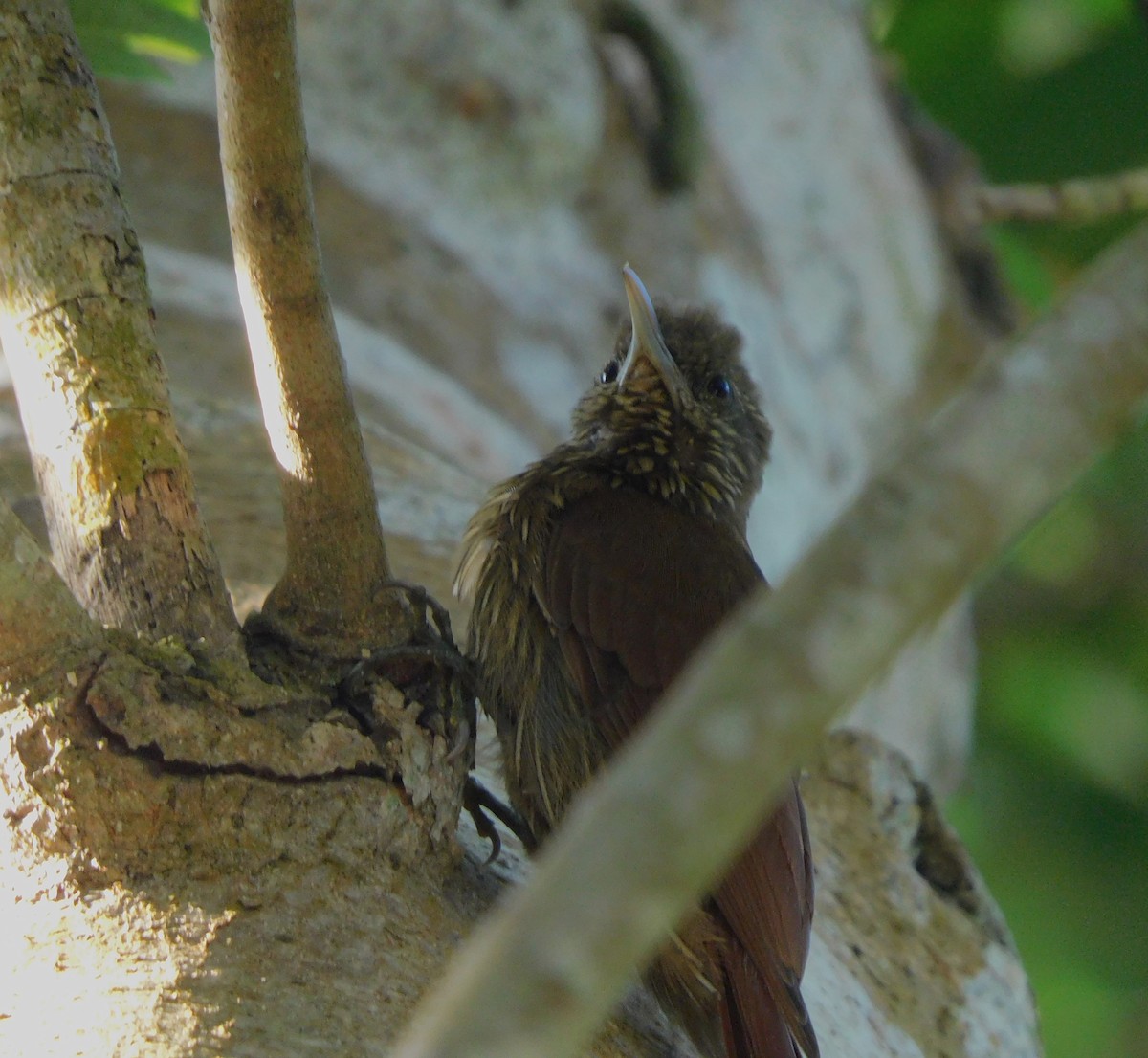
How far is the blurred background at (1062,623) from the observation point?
16.6ft

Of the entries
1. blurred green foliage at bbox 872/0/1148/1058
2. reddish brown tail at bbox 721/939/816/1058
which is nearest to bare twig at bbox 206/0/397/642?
reddish brown tail at bbox 721/939/816/1058

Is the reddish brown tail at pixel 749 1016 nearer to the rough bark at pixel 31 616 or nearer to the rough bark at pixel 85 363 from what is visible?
the rough bark at pixel 85 363

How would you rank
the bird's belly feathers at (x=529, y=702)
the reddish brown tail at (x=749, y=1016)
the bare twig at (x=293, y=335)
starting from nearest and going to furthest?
the bare twig at (x=293, y=335) → the reddish brown tail at (x=749, y=1016) → the bird's belly feathers at (x=529, y=702)

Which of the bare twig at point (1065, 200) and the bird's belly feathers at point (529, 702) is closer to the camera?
the bird's belly feathers at point (529, 702)

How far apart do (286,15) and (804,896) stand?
46.3 inches

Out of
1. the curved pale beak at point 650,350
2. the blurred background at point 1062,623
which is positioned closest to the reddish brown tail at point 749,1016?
the curved pale beak at point 650,350

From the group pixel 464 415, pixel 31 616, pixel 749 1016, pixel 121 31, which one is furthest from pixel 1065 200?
pixel 31 616

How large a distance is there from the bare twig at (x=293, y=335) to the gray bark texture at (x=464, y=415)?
0.24 metres

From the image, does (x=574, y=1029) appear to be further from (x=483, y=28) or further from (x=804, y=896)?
(x=483, y=28)

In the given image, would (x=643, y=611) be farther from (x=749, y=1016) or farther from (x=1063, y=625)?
(x=1063, y=625)

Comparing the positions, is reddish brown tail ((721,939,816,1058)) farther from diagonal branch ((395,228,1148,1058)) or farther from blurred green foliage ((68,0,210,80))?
blurred green foliage ((68,0,210,80))

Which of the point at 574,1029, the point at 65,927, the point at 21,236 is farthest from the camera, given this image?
the point at 21,236

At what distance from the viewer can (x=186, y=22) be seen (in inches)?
116

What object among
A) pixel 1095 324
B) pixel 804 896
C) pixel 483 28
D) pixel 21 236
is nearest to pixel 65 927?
pixel 21 236
